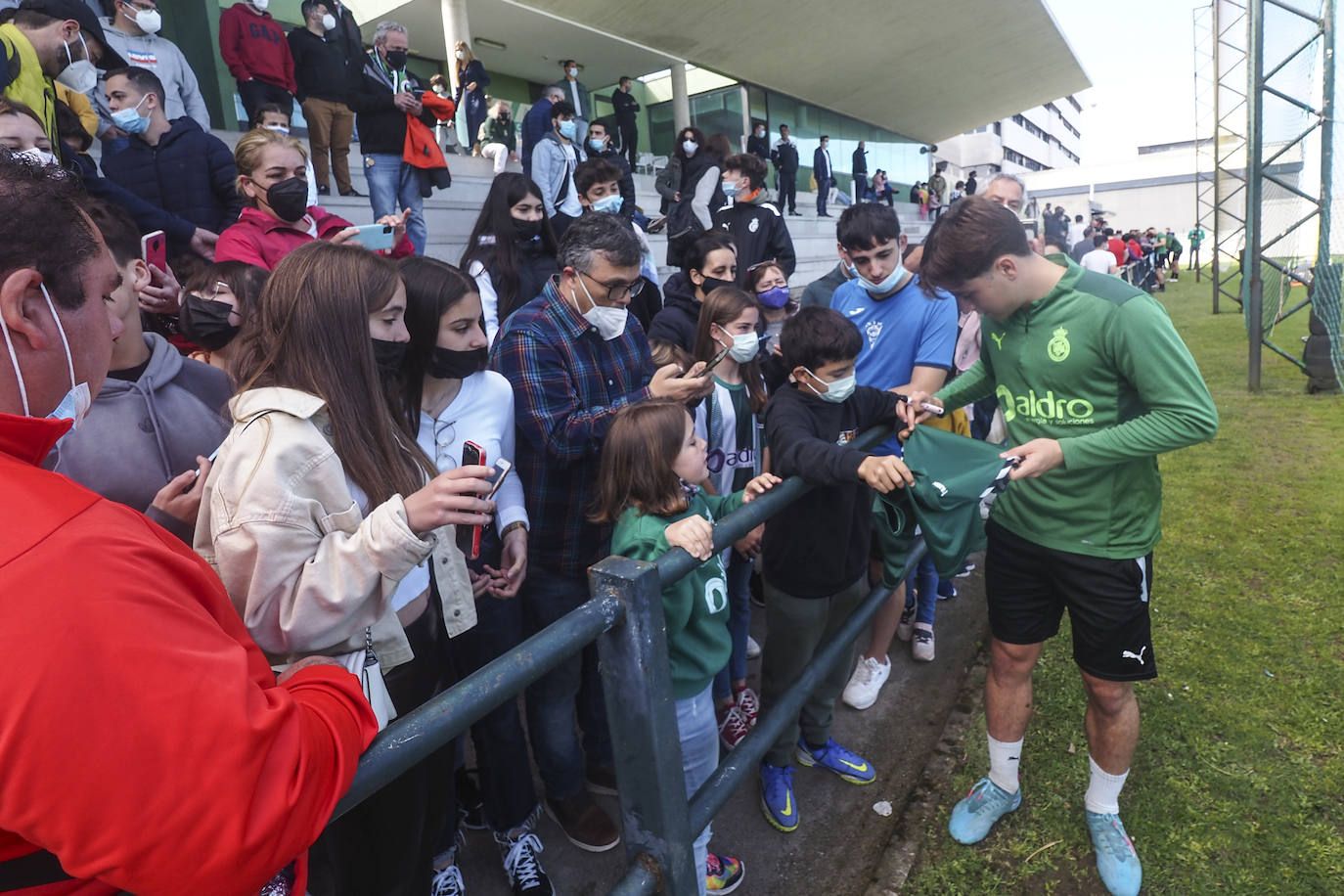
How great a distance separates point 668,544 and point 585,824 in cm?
116

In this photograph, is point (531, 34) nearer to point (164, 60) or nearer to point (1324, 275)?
point (164, 60)

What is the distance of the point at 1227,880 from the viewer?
2.21m

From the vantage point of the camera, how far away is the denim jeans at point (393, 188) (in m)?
6.40

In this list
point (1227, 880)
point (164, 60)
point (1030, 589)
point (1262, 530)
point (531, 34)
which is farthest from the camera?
point (531, 34)

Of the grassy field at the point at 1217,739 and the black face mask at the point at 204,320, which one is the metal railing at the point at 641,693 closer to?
the grassy field at the point at 1217,739

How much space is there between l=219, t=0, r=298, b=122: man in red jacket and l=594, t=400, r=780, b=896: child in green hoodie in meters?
5.84

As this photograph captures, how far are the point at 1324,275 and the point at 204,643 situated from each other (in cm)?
1017

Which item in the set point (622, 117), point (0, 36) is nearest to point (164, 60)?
point (0, 36)

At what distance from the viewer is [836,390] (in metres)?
2.57

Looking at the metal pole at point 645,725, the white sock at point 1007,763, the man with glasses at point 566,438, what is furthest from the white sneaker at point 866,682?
the metal pole at point 645,725

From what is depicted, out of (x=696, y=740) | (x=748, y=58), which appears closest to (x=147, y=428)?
(x=696, y=740)

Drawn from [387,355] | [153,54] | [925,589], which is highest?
[153,54]

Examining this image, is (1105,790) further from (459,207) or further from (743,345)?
(459,207)

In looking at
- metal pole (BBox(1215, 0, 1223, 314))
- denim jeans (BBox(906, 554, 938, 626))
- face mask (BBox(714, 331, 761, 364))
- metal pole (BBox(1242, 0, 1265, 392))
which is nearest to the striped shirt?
face mask (BBox(714, 331, 761, 364))
